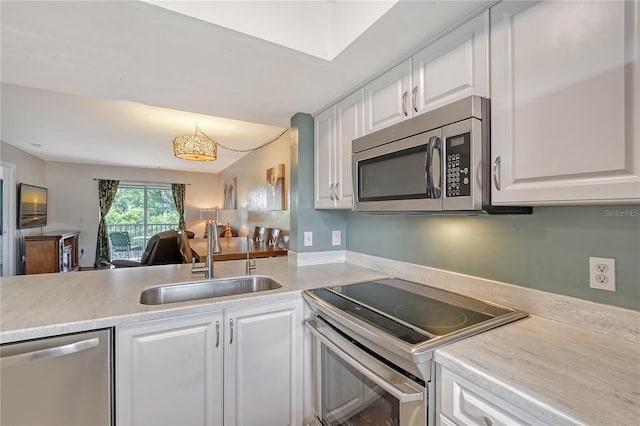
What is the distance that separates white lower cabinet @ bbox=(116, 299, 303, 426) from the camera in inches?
43.9

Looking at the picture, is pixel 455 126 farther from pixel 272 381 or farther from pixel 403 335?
pixel 272 381

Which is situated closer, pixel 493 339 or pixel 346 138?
pixel 493 339

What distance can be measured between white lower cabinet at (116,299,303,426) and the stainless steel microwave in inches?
30.3

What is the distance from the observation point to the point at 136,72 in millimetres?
1539

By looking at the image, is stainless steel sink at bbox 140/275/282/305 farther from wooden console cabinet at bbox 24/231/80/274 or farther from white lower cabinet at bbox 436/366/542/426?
wooden console cabinet at bbox 24/231/80/274

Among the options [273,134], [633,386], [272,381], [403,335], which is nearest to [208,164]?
[273,134]

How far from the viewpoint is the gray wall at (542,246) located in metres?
0.89

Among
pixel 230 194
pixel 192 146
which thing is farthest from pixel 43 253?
pixel 192 146

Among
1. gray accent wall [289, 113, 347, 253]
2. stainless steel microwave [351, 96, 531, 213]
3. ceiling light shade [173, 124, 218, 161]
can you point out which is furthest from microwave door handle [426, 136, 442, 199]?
ceiling light shade [173, 124, 218, 161]

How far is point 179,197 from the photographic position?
7309mm

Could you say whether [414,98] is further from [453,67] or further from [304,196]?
[304,196]

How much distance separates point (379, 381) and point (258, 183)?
13.7 feet

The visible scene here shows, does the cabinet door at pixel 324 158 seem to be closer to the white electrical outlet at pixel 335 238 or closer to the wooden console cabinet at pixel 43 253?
the white electrical outlet at pixel 335 238

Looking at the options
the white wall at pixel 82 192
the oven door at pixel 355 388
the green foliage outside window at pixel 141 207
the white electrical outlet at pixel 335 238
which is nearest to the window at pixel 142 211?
the green foliage outside window at pixel 141 207
